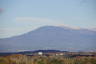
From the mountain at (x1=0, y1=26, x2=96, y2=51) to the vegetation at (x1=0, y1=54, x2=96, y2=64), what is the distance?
0.51 ft

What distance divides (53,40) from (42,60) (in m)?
0.38

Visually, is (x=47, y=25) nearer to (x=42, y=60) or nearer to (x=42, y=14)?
(x=42, y=14)

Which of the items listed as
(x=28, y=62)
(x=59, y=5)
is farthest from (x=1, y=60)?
(x=59, y=5)

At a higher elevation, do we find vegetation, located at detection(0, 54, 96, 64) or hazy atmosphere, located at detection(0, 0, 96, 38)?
hazy atmosphere, located at detection(0, 0, 96, 38)

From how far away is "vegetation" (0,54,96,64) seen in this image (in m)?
3.79

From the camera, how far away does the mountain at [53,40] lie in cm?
382

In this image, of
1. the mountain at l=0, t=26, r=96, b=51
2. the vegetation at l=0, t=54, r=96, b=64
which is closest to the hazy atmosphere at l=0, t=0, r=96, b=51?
the mountain at l=0, t=26, r=96, b=51

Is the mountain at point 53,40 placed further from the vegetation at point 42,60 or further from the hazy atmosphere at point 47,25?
the vegetation at point 42,60

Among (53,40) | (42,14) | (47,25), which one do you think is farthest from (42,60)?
(42,14)

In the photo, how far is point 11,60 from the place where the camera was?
149 inches

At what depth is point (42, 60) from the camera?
3852mm

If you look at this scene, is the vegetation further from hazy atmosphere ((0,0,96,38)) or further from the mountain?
hazy atmosphere ((0,0,96,38))

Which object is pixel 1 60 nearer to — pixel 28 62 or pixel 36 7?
pixel 28 62

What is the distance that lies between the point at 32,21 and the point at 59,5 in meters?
0.55
